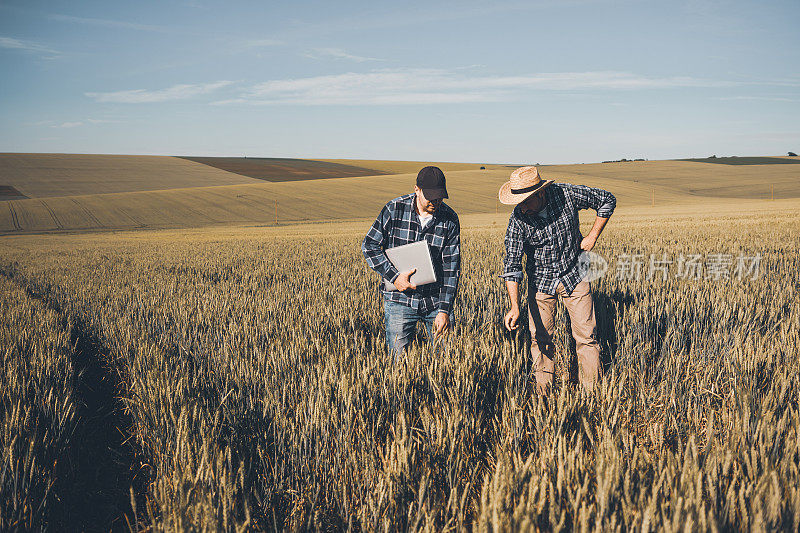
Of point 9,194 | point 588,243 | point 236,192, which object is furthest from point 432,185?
point 9,194

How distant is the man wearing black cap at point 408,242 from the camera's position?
360 cm

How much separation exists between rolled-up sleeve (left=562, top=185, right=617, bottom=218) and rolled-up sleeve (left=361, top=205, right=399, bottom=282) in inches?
56.7

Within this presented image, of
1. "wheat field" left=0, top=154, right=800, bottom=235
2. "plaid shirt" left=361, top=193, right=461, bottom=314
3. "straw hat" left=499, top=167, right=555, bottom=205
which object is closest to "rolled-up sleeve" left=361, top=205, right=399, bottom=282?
"plaid shirt" left=361, top=193, right=461, bottom=314

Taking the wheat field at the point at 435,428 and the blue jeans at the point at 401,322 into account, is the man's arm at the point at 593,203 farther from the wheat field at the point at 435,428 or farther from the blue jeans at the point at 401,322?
the blue jeans at the point at 401,322

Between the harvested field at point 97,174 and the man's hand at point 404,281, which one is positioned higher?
the harvested field at point 97,174

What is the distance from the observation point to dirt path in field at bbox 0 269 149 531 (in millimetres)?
2471

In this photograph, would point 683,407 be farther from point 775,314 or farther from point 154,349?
point 154,349

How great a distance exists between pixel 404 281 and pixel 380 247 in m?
0.39

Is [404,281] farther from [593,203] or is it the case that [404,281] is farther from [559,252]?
[593,203]

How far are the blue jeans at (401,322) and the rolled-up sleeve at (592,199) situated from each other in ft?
4.59

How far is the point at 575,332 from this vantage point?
3.84 meters

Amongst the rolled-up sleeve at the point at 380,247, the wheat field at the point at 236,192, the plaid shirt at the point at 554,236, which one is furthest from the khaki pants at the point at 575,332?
the wheat field at the point at 236,192

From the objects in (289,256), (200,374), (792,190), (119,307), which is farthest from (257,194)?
(792,190)

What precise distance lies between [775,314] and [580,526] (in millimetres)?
4433
